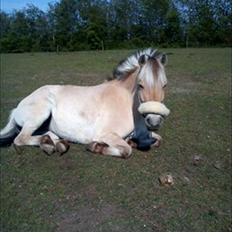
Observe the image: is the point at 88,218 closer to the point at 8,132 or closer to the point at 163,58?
the point at 163,58

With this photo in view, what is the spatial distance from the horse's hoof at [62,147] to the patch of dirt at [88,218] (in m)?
1.50

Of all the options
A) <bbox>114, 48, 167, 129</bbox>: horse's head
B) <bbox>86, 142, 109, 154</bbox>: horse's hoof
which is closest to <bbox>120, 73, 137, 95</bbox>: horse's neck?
<bbox>114, 48, 167, 129</bbox>: horse's head

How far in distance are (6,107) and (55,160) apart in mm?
3918

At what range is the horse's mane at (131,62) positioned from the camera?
5.07 meters

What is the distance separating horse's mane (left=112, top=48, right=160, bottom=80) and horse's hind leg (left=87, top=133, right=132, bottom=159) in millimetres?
913

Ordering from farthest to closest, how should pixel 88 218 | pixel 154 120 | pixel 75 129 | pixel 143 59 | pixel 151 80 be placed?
pixel 75 129
pixel 143 59
pixel 151 80
pixel 154 120
pixel 88 218

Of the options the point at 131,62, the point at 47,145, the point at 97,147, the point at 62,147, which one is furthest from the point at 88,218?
the point at 131,62

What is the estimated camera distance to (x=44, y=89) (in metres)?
5.78

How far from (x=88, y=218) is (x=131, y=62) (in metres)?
2.35

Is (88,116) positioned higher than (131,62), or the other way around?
(131,62)

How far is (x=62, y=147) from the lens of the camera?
17.4 feet

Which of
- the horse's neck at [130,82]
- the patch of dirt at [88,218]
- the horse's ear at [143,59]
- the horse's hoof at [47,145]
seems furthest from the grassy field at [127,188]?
the horse's neck at [130,82]

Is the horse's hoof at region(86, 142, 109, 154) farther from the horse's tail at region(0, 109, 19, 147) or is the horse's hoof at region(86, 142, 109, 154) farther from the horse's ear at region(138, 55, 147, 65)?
the horse's tail at region(0, 109, 19, 147)

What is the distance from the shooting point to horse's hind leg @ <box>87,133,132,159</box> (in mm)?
5020
